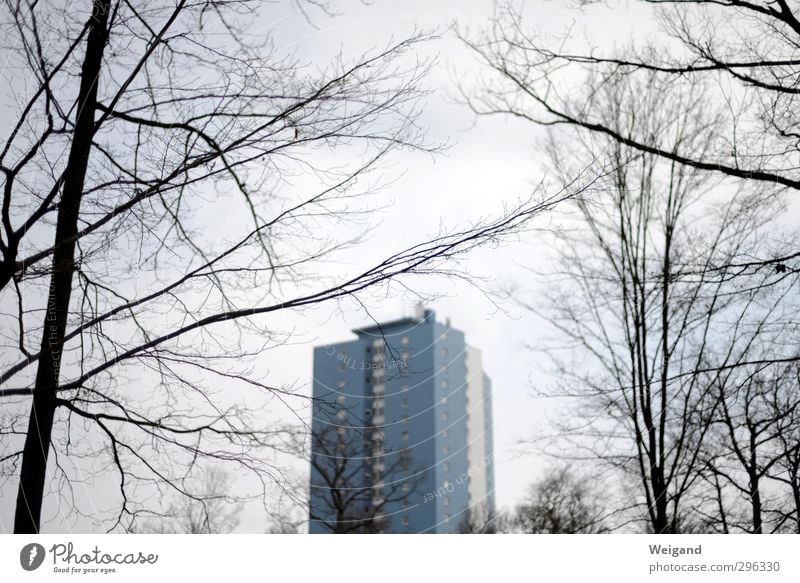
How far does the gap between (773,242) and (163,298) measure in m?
1.78

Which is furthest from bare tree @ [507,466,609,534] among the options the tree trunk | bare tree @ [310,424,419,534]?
the tree trunk

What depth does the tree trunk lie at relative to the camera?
1.86 meters

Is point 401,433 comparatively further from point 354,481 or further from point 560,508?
point 560,508

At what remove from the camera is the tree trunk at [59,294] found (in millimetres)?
1859

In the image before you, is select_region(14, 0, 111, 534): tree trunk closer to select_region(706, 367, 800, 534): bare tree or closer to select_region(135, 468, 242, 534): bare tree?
select_region(135, 468, 242, 534): bare tree

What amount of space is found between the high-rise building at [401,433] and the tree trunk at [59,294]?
749 millimetres

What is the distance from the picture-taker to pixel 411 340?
6.01 feet

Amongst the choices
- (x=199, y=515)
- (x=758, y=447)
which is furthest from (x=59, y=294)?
(x=758, y=447)

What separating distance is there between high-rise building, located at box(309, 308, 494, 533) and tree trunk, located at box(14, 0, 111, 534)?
29.5 inches

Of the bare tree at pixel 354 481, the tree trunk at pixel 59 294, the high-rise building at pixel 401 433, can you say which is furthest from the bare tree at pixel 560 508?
the tree trunk at pixel 59 294

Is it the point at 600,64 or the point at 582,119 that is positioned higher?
the point at 600,64
